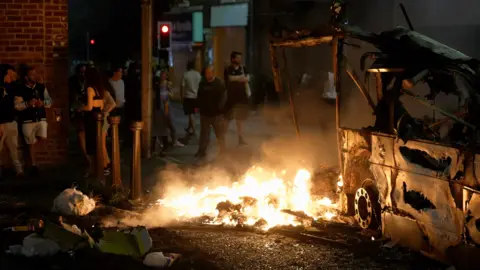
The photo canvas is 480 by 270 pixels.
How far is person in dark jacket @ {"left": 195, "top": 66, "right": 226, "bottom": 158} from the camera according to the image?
42.4 ft

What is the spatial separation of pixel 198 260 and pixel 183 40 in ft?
89.5

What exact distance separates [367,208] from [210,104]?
242 inches

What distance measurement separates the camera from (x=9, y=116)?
34.2ft

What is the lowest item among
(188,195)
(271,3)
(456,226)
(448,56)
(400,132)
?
(188,195)

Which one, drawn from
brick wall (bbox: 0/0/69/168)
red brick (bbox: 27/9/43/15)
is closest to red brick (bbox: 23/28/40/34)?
brick wall (bbox: 0/0/69/168)

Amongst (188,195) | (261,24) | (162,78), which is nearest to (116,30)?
(261,24)

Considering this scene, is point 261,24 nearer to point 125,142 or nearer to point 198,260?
point 125,142

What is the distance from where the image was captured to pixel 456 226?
19.0 feet

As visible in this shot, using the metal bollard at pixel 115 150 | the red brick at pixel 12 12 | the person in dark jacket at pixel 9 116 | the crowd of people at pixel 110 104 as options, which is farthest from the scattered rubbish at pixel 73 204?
the red brick at pixel 12 12

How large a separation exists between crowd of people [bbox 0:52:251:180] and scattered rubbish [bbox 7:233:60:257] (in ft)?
14.3

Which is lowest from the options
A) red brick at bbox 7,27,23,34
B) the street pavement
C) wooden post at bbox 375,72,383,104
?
the street pavement

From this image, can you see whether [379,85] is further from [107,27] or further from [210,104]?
[107,27]

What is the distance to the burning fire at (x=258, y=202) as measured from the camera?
802cm

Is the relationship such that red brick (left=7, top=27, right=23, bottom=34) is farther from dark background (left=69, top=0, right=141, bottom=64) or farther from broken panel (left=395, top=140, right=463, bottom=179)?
dark background (left=69, top=0, right=141, bottom=64)
